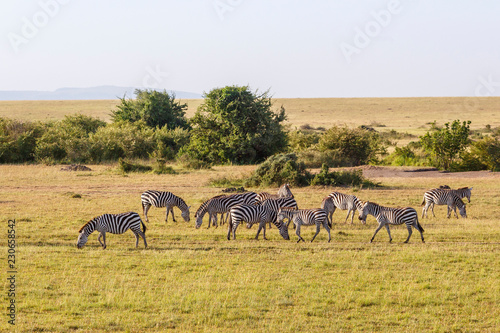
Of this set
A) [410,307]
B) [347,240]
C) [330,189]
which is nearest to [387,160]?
[330,189]

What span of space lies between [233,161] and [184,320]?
32.0 metres

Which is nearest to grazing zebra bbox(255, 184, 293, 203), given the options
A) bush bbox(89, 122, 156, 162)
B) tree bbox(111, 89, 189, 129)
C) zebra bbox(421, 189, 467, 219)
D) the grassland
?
zebra bbox(421, 189, 467, 219)

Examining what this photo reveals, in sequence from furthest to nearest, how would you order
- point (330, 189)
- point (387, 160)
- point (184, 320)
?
point (387, 160) → point (330, 189) → point (184, 320)

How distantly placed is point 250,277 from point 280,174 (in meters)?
15.8

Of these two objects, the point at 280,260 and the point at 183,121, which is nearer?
the point at 280,260

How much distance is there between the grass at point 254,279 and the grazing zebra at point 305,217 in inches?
19.4

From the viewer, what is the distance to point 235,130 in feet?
131

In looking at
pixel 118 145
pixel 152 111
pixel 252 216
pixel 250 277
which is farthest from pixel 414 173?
pixel 152 111

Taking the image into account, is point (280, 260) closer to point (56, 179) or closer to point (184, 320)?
point (184, 320)

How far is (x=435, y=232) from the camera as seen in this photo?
1554cm

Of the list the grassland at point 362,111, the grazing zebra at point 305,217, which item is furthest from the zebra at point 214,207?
the grassland at point 362,111

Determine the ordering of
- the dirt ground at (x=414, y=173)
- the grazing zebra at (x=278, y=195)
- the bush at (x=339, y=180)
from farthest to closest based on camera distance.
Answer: the dirt ground at (x=414, y=173) < the bush at (x=339, y=180) < the grazing zebra at (x=278, y=195)

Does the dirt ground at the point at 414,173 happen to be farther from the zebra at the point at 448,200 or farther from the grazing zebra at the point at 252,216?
the grazing zebra at the point at 252,216

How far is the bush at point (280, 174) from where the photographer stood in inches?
1041
